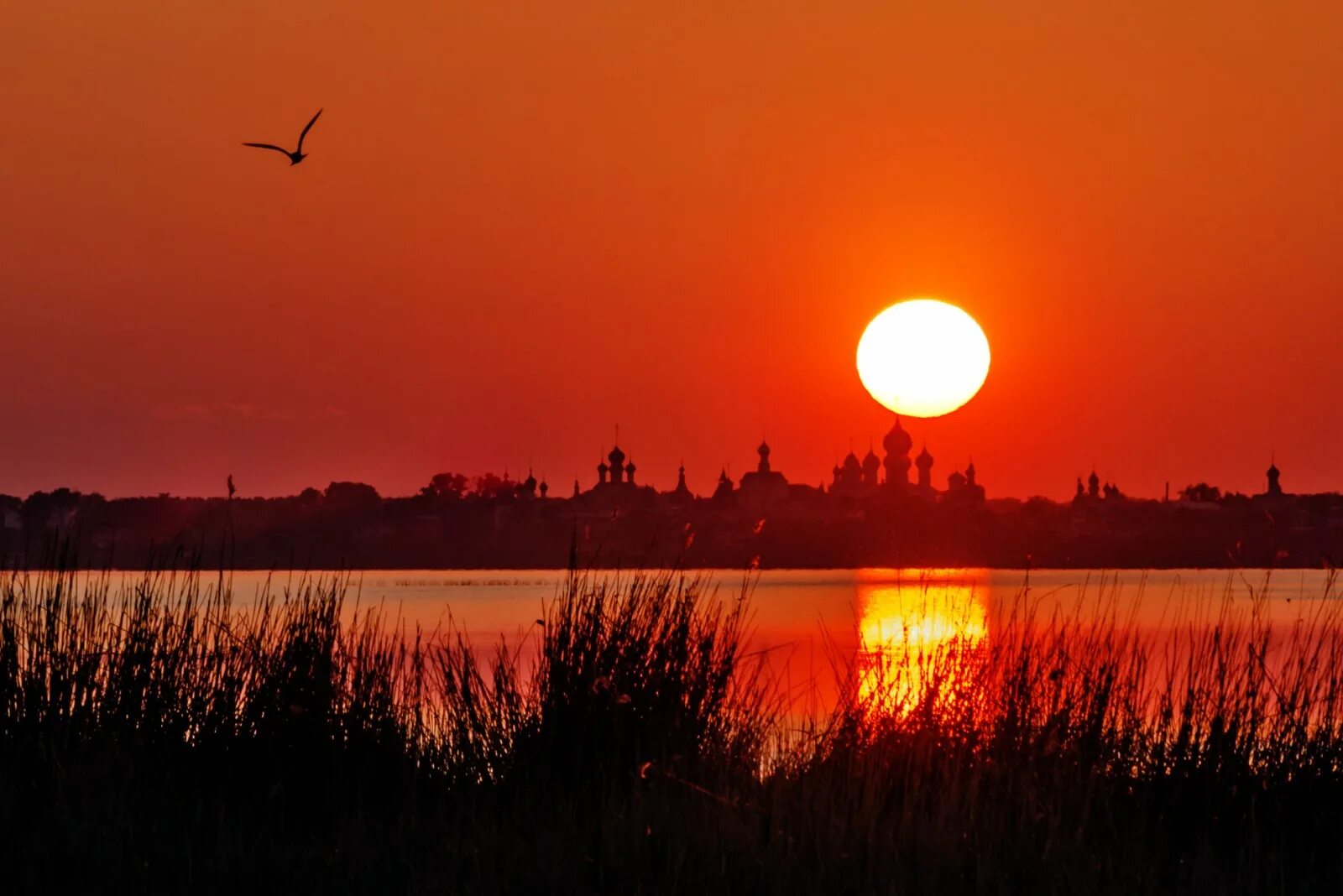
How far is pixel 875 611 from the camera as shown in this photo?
3211 inches

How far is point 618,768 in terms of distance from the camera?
27.2 feet

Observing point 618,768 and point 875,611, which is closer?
point 618,768

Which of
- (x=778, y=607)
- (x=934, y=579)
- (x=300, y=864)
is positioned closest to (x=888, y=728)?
(x=934, y=579)

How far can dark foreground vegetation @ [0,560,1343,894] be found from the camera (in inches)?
264

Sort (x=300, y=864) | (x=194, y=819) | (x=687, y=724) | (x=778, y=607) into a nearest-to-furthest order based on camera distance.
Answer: (x=300, y=864)
(x=194, y=819)
(x=687, y=724)
(x=778, y=607)

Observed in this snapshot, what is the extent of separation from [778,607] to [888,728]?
68114 mm

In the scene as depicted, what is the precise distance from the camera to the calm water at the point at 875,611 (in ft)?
35.1

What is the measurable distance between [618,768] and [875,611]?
7432 cm

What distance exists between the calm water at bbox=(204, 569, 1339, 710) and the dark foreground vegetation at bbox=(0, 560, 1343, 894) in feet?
1.48

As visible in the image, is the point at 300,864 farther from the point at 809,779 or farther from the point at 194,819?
the point at 809,779

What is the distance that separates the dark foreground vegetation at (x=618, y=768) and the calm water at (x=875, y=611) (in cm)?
45

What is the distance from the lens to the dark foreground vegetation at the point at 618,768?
6.71 m

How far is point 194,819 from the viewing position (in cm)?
744

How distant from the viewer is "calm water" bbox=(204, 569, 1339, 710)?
422 inches
